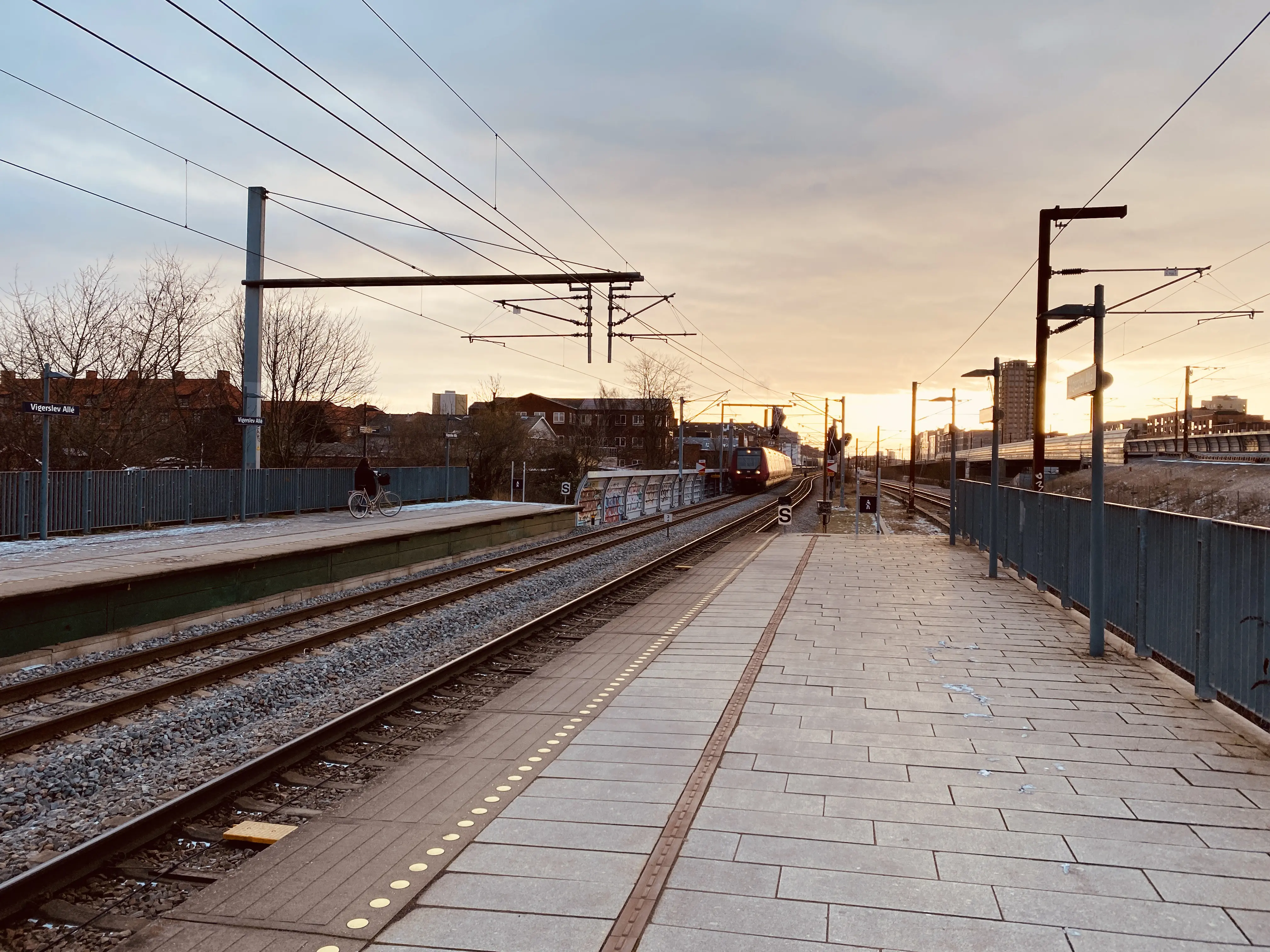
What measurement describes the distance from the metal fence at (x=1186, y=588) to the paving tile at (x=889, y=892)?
135 inches

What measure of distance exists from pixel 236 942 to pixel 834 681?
5447 mm

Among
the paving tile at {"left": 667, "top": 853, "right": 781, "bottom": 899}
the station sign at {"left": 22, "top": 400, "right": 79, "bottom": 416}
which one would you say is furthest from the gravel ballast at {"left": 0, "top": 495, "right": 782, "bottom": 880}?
the station sign at {"left": 22, "top": 400, "right": 79, "bottom": 416}

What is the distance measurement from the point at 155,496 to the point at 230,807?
17.1 metres

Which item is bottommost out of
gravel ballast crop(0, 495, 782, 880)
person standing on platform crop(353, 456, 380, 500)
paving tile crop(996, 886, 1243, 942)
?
gravel ballast crop(0, 495, 782, 880)

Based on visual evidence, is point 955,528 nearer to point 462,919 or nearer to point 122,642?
point 122,642

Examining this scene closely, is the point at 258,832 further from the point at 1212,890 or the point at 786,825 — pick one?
the point at 1212,890

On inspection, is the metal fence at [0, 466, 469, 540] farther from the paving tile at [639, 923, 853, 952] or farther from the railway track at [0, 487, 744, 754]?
the paving tile at [639, 923, 853, 952]

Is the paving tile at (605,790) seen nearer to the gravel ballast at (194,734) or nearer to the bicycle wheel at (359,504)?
the gravel ballast at (194,734)

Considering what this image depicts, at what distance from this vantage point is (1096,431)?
9.42m

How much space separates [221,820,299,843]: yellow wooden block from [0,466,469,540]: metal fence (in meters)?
15.1

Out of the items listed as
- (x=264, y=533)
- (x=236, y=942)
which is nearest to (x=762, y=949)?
(x=236, y=942)

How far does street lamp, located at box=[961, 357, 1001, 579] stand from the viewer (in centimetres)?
1609

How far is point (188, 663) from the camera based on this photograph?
32.2 ft

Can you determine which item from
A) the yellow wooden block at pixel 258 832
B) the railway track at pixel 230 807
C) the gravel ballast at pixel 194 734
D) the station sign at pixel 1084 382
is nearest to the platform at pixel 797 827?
the yellow wooden block at pixel 258 832
